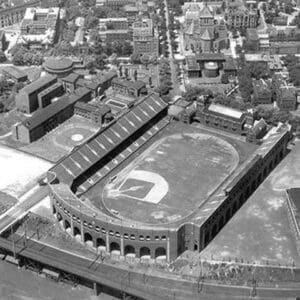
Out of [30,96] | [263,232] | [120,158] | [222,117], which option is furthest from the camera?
[30,96]

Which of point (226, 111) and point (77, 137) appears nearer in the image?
point (226, 111)

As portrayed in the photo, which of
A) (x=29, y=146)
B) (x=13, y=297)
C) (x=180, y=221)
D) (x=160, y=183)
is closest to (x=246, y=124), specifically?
(x=160, y=183)

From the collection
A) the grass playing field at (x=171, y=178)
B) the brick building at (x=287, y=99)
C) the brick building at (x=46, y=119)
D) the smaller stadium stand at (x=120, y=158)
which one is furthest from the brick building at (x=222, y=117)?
the brick building at (x=46, y=119)

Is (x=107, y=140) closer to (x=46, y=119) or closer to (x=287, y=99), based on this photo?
(x=46, y=119)

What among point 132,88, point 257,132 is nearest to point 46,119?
point 132,88

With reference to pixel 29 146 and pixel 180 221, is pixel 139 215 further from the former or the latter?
pixel 29 146

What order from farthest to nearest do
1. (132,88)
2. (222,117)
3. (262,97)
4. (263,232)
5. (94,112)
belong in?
(262,97), (132,88), (94,112), (222,117), (263,232)

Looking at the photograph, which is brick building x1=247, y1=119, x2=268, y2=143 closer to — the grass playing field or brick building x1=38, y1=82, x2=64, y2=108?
the grass playing field

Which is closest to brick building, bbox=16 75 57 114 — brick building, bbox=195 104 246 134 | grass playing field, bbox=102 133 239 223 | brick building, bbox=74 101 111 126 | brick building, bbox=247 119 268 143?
brick building, bbox=74 101 111 126
